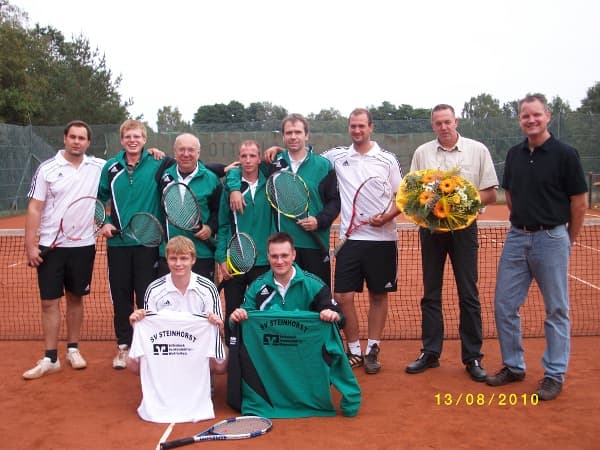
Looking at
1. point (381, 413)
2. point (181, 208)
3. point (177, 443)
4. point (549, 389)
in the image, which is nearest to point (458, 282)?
point (549, 389)

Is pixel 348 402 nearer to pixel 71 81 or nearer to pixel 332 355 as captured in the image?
pixel 332 355

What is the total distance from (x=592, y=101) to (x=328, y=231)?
34473 millimetres

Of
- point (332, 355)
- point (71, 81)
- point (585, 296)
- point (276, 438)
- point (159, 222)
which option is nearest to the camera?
point (276, 438)

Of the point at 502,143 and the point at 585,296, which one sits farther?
the point at 502,143

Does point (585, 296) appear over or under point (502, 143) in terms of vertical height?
under

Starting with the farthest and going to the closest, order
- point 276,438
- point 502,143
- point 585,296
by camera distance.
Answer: point 502,143 → point 585,296 → point 276,438

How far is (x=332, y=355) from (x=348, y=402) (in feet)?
0.98

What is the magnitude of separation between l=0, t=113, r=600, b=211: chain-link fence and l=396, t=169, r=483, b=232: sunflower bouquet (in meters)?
15.3

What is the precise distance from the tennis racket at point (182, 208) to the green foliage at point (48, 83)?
19.8 meters

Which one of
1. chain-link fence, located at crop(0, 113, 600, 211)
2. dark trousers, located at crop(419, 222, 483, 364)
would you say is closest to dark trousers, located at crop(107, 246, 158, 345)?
dark trousers, located at crop(419, 222, 483, 364)

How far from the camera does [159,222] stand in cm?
440

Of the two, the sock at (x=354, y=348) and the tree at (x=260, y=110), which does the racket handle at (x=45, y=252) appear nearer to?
the sock at (x=354, y=348)

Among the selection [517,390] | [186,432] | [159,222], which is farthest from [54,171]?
[517,390]
